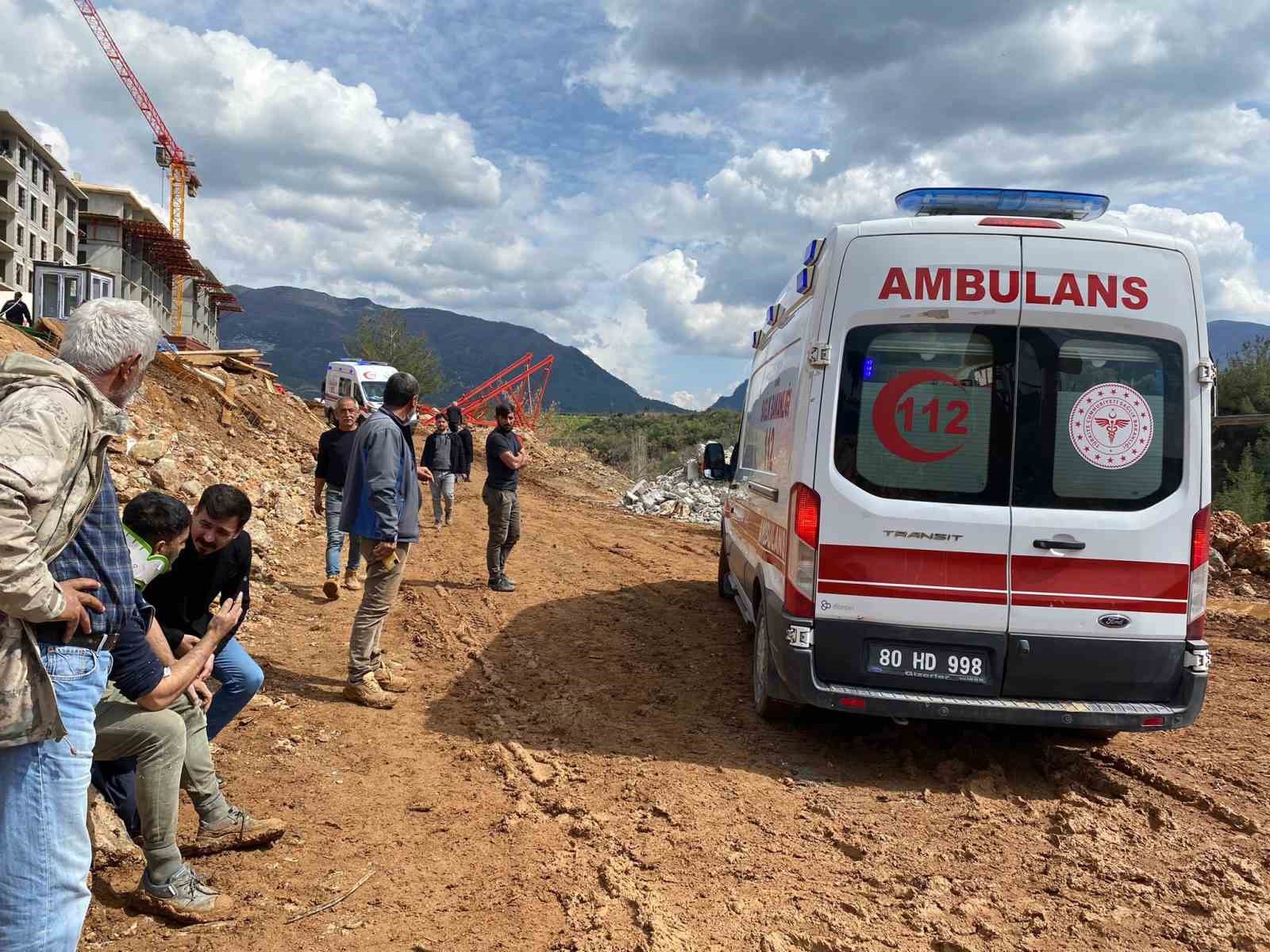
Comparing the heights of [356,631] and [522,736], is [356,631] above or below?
above

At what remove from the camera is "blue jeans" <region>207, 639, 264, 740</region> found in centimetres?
399

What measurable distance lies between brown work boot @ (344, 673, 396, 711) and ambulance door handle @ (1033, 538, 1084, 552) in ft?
13.3

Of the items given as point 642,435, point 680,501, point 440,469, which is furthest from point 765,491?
point 642,435

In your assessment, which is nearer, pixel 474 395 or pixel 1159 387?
pixel 1159 387

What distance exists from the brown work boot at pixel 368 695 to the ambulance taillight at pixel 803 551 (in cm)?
279

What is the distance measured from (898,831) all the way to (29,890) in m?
3.40

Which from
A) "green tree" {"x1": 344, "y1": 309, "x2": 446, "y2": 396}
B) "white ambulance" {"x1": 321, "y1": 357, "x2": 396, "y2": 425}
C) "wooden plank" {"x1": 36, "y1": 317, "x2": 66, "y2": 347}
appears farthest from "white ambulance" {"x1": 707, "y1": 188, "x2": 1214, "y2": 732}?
"green tree" {"x1": 344, "y1": 309, "x2": 446, "y2": 396}

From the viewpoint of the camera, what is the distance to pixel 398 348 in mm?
51969

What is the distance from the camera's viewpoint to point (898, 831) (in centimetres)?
410

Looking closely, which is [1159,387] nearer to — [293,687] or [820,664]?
[820,664]

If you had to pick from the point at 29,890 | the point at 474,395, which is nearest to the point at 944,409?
the point at 29,890

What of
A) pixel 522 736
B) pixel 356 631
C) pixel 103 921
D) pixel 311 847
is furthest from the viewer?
pixel 356 631

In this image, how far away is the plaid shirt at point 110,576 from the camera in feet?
7.26

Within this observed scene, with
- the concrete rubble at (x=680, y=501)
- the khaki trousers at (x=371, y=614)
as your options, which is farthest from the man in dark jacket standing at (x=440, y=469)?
the khaki trousers at (x=371, y=614)
